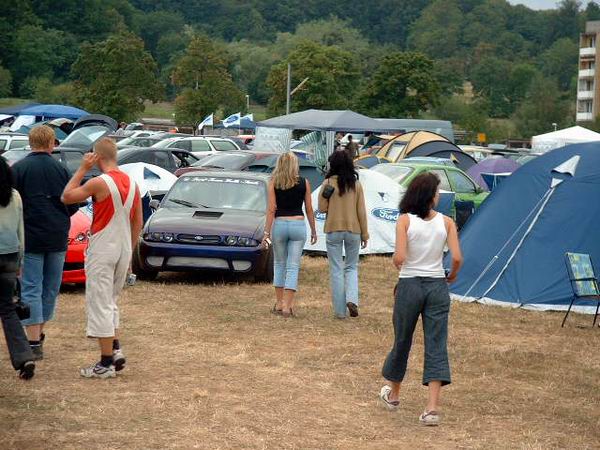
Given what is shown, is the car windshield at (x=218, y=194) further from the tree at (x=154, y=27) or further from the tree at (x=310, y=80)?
the tree at (x=154, y=27)

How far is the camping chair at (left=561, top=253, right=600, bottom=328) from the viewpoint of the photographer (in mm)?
12094

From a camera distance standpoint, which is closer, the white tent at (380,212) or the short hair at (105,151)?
the short hair at (105,151)

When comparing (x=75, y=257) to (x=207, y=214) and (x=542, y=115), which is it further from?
(x=542, y=115)

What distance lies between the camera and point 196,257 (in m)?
13.8

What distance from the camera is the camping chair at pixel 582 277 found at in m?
12.1

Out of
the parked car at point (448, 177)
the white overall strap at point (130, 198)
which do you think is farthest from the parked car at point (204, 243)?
the parked car at point (448, 177)

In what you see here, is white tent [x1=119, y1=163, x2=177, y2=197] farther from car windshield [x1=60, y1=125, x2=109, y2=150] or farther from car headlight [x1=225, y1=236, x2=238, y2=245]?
car windshield [x1=60, y1=125, x2=109, y2=150]

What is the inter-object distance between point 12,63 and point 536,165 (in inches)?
4469

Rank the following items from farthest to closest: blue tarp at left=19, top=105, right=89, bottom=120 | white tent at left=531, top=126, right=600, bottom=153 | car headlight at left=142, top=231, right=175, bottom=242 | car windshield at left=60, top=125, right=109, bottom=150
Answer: blue tarp at left=19, top=105, right=89, bottom=120
white tent at left=531, top=126, right=600, bottom=153
car windshield at left=60, top=125, right=109, bottom=150
car headlight at left=142, top=231, right=175, bottom=242

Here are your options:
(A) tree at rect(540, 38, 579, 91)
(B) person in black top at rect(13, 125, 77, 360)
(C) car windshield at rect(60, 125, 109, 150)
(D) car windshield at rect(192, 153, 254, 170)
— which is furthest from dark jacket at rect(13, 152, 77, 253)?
(A) tree at rect(540, 38, 579, 91)

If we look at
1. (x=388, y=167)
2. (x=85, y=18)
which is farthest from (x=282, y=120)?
(x=85, y=18)

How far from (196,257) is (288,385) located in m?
5.44

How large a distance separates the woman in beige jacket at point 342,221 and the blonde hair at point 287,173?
329mm

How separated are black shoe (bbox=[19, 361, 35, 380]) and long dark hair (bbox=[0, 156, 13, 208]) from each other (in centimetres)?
112
